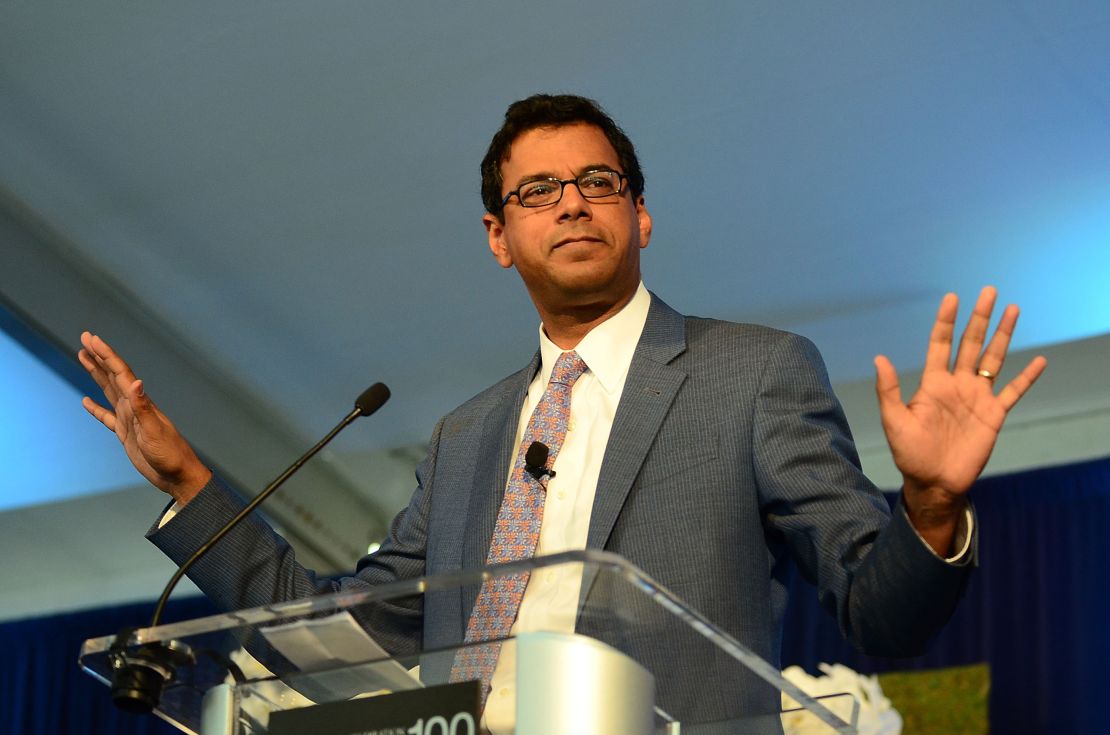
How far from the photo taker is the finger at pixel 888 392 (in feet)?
5.26

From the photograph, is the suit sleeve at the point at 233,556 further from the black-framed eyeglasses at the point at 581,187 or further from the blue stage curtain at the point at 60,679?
the blue stage curtain at the point at 60,679

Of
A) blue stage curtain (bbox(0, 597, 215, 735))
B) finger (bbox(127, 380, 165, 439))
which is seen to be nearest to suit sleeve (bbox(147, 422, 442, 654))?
finger (bbox(127, 380, 165, 439))

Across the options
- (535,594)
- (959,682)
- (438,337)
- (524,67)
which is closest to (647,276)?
(438,337)

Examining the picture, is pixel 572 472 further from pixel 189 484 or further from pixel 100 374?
pixel 100 374

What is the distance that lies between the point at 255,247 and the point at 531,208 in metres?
3.47

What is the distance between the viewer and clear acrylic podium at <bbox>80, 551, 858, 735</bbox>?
1.32m

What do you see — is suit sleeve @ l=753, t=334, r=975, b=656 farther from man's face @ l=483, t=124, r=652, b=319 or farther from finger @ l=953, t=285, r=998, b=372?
man's face @ l=483, t=124, r=652, b=319

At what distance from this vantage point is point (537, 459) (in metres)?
1.99

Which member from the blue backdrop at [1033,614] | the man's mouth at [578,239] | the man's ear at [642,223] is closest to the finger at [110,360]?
the man's mouth at [578,239]

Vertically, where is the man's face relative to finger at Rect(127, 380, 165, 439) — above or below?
above

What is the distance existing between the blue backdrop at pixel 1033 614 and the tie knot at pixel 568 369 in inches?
162

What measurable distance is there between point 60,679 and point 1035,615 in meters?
5.08

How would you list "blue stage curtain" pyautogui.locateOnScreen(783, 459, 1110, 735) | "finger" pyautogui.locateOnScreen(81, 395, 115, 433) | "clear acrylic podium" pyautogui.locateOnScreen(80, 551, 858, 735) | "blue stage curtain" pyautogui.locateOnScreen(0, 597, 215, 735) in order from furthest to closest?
"blue stage curtain" pyautogui.locateOnScreen(0, 597, 215, 735) < "blue stage curtain" pyautogui.locateOnScreen(783, 459, 1110, 735) < "finger" pyautogui.locateOnScreen(81, 395, 115, 433) < "clear acrylic podium" pyautogui.locateOnScreen(80, 551, 858, 735)

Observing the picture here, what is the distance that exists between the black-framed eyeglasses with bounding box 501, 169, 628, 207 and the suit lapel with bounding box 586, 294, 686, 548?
0.25 meters
